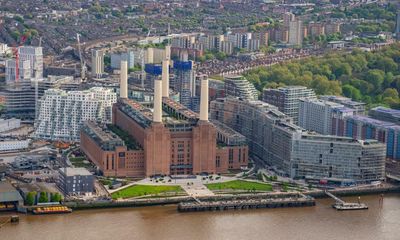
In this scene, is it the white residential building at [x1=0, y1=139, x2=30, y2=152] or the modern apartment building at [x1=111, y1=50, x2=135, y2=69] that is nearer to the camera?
the white residential building at [x1=0, y1=139, x2=30, y2=152]

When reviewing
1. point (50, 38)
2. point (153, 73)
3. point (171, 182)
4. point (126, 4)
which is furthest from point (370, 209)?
point (126, 4)

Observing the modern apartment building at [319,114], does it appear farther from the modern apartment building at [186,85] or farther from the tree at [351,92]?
the tree at [351,92]

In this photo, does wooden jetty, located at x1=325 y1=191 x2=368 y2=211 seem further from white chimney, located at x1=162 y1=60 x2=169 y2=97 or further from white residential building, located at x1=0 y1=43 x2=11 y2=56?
white residential building, located at x1=0 y1=43 x2=11 y2=56

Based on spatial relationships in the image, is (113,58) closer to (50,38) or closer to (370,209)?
(50,38)

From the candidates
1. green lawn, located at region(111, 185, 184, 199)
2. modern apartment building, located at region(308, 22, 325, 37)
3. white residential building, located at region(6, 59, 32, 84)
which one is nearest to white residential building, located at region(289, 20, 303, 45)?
modern apartment building, located at region(308, 22, 325, 37)

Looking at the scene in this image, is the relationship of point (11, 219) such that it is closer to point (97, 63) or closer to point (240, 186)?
point (240, 186)

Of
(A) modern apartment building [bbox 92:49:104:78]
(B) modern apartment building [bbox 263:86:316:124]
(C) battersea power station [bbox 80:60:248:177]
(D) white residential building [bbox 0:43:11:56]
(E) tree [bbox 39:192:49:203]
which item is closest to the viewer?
(E) tree [bbox 39:192:49:203]

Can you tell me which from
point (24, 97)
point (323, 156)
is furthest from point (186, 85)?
point (323, 156)
